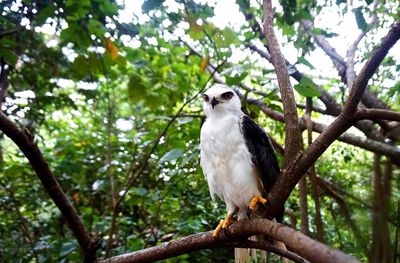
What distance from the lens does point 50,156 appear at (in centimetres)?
455

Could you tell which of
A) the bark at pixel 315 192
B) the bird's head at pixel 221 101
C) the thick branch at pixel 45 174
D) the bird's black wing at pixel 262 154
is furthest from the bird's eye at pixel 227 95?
the thick branch at pixel 45 174

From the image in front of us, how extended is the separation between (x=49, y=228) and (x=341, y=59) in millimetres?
3889

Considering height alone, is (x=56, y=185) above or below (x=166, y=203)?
below

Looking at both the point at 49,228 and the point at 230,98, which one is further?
the point at 49,228

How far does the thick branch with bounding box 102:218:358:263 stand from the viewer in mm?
985

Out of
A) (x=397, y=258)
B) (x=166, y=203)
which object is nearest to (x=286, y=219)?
(x=166, y=203)

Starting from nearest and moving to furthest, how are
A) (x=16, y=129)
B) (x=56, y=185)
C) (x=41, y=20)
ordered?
(x=16, y=129)
(x=56, y=185)
(x=41, y=20)

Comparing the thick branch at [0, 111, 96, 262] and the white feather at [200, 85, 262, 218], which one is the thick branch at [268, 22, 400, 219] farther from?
the thick branch at [0, 111, 96, 262]

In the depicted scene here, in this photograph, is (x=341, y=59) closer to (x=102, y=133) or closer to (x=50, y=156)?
(x=102, y=133)

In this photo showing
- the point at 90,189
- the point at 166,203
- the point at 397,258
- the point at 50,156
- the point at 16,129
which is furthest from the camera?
the point at 90,189

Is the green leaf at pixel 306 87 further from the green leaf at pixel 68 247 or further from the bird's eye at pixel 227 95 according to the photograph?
the green leaf at pixel 68 247

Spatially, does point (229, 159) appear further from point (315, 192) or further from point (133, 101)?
point (133, 101)

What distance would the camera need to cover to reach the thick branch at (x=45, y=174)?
71.4 inches

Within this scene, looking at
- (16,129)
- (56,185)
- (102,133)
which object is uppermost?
(102,133)
